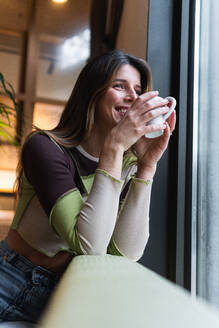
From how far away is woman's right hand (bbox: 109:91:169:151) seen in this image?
2.60 ft

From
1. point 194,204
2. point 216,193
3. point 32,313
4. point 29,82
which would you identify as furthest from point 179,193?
point 29,82

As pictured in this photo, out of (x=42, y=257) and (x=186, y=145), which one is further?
(x=186, y=145)

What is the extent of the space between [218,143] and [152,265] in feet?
1.34

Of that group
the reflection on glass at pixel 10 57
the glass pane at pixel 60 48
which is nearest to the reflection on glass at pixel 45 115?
the glass pane at pixel 60 48

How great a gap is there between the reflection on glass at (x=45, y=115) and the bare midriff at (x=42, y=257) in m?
3.14

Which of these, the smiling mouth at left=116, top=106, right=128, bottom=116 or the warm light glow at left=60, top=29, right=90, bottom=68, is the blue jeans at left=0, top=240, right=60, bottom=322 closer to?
the smiling mouth at left=116, top=106, right=128, bottom=116

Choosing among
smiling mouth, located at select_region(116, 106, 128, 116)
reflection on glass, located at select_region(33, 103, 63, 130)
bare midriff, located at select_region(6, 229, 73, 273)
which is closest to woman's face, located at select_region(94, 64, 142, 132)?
smiling mouth, located at select_region(116, 106, 128, 116)

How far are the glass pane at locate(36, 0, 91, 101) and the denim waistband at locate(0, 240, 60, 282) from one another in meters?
3.26

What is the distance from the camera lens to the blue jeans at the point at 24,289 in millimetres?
707

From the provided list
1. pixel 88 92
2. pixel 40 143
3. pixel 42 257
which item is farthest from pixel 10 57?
pixel 42 257

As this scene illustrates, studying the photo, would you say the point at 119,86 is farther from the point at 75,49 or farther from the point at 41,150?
the point at 75,49

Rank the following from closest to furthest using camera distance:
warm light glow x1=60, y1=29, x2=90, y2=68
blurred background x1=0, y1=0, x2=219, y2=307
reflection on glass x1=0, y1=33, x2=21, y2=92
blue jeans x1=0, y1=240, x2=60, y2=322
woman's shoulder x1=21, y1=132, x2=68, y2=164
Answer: blue jeans x1=0, y1=240, x2=60, y2=322
woman's shoulder x1=21, y1=132, x2=68, y2=164
blurred background x1=0, y1=0, x2=219, y2=307
reflection on glass x1=0, y1=33, x2=21, y2=92
warm light glow x1=60, y1=29, x2=90, y2=68

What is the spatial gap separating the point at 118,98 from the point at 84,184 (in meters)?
0.24

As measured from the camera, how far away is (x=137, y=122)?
796 mm
